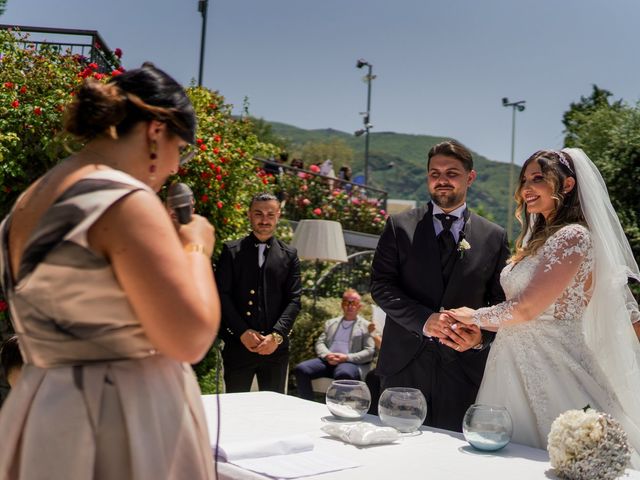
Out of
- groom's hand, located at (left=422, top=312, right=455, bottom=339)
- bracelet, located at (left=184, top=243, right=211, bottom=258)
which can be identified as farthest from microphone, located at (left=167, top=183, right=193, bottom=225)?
groom's hand, located at (left=422, top=312, right=455, bottom=339)

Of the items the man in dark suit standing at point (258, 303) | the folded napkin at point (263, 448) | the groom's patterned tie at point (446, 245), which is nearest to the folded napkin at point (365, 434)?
the folded napkin at point (263, 448)

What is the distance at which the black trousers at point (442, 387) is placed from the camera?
3611 millimetres

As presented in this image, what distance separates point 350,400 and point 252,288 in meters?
3.18

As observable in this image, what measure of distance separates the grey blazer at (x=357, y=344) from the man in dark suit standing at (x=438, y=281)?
12.3ft

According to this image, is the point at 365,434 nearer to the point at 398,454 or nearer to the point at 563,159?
the point at 398,454

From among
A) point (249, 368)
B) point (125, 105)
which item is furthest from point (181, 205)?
point (249, 368)

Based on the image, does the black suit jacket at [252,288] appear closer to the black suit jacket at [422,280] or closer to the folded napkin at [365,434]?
the black suit jacket at [422,280]

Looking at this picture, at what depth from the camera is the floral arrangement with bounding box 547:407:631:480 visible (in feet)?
6.66

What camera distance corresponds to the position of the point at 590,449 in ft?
6.66

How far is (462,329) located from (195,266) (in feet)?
7.15

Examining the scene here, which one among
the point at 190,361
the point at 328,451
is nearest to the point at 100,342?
→ the point at 190,361

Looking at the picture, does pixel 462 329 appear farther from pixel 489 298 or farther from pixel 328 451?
pixel 328 451

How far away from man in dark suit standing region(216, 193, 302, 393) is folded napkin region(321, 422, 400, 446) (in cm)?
316

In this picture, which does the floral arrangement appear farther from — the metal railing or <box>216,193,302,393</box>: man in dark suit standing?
the metal railing
